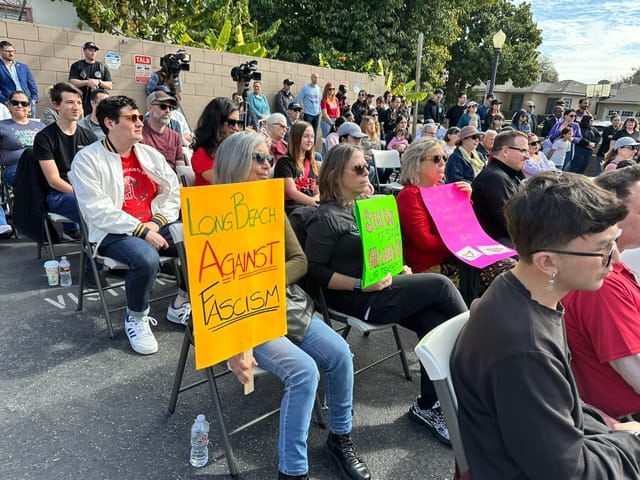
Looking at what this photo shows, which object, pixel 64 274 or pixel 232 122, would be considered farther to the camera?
pixel 64 274

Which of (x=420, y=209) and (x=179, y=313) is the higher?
(x=420, y=209)

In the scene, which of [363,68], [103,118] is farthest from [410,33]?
[103,118]

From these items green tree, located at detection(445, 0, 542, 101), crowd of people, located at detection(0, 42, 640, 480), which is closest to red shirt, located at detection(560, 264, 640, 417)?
crowd of people, located at detection(0, 42, 640, 480)

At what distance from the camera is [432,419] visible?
→ 2.53m

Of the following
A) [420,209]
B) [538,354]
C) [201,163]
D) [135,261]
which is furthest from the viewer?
[201,163]

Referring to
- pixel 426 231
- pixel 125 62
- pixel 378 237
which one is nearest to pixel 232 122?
pixel 426 231

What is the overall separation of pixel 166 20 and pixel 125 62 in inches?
190

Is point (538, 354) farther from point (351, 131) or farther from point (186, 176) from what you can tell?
point (351, 131)

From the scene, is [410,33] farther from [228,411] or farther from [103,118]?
[228,411]

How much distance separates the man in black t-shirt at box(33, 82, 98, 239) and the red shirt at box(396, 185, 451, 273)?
299cm

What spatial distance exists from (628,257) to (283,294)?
5.56 feet

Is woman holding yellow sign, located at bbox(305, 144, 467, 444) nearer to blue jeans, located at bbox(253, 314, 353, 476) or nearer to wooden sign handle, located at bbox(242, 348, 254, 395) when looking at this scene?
blue jeans, located at bbox(253, 314, 353, 476)

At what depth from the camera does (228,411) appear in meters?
2.60

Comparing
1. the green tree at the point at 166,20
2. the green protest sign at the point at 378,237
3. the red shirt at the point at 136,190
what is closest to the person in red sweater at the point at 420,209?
the green protest sign at the point at 378,237
